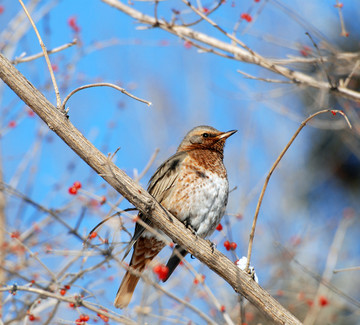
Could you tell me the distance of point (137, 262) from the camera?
5297 millimetres

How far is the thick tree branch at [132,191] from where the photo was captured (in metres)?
3.43

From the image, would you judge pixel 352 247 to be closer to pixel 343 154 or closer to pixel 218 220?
pixel 343 154

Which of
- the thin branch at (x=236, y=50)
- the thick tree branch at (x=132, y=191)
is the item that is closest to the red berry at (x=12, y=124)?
the thin branch at (x=236, y=50)

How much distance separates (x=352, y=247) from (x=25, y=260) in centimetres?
632

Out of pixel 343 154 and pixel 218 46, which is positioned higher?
pixel 343 154

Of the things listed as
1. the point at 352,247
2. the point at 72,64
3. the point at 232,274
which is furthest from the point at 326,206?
the point at 232,274

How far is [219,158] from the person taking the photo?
5578 mm

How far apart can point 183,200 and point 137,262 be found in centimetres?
91

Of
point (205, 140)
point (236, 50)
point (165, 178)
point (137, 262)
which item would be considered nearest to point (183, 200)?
point (165, 178)

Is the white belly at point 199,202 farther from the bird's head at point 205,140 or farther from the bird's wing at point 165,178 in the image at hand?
the bird's head at point 205,140

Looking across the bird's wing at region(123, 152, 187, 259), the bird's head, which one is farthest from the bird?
the bird's head

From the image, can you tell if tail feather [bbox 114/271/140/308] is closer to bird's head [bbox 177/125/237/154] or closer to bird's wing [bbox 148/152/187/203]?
bird's wing [bbox 148/152/187/203]

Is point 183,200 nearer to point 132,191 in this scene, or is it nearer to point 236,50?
point 132,191

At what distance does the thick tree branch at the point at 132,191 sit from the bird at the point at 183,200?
864 mm
